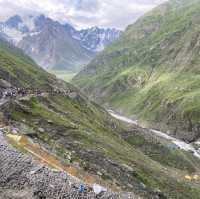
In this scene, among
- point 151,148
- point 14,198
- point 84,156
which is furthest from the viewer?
point 151,148

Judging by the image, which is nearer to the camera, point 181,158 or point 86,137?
point 86,137

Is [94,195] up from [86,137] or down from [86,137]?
up

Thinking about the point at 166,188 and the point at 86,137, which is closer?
the point at 166,188

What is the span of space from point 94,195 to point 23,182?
22.5 feet

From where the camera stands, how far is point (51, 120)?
110 meters

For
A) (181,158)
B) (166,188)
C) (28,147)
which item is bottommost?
(181,158)

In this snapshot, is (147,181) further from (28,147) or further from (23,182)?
(23,182)

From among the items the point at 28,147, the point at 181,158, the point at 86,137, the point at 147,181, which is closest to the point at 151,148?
the point at 181,158

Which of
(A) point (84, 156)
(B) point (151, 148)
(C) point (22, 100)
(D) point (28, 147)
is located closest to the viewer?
(D) point (28, 147)

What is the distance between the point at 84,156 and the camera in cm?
8250

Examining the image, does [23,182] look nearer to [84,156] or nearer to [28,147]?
[28,147]

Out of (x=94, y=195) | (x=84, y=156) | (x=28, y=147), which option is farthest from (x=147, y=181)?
(x=94, y=195)

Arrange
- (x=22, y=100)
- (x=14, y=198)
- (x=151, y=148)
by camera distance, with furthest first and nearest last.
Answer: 1. (x=151, y=148)
2. (x=22, y=100)
3. (x=14, y=198)

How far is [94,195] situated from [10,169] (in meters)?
8.52
